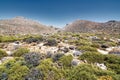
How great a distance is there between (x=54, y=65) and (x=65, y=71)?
3.92 ft

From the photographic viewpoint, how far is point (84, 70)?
1230 centimetres

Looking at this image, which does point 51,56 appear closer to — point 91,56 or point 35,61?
point 35,61

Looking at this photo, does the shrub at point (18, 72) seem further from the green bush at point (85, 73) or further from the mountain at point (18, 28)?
the mountain at point (18, 28)

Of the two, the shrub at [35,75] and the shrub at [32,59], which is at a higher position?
the shrub at [32,59]

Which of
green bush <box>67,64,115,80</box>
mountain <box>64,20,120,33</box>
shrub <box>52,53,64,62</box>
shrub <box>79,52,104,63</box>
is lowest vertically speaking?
mountain <box>64,20,120,33</box>

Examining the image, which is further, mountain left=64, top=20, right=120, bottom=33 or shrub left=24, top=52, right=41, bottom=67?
mountain left=64, top=20, right=120, bottom=33

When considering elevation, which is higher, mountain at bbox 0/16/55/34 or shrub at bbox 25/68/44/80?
shrub at bbox 25/68/44/80

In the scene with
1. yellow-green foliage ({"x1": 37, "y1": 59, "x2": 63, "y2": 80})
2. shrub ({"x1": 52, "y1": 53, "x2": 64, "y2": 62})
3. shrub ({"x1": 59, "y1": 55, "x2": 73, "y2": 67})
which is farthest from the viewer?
shrub ({"x1": 52, "y1": 53, "x2": 64, "y2": 62})

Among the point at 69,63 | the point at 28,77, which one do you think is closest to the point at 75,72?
the point at 69,63

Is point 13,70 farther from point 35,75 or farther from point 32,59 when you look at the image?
point 35,75

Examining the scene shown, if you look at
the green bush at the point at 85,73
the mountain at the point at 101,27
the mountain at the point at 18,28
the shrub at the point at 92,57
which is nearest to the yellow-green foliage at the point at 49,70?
the green bush at the point at 85,73

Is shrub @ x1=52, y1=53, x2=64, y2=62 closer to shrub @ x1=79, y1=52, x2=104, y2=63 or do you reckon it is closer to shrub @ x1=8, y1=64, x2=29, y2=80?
shrub @ x1=79, y1=52, x2=104, y2=63

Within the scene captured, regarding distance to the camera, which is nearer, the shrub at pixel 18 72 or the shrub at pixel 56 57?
the shrub at pixel 18 72

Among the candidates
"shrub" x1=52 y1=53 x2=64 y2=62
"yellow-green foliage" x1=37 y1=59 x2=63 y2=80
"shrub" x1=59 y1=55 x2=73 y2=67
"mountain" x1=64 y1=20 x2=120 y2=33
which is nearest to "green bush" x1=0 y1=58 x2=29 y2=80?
"yellow-green foliage" x1=37 y1=59 x2=63 y2=80
